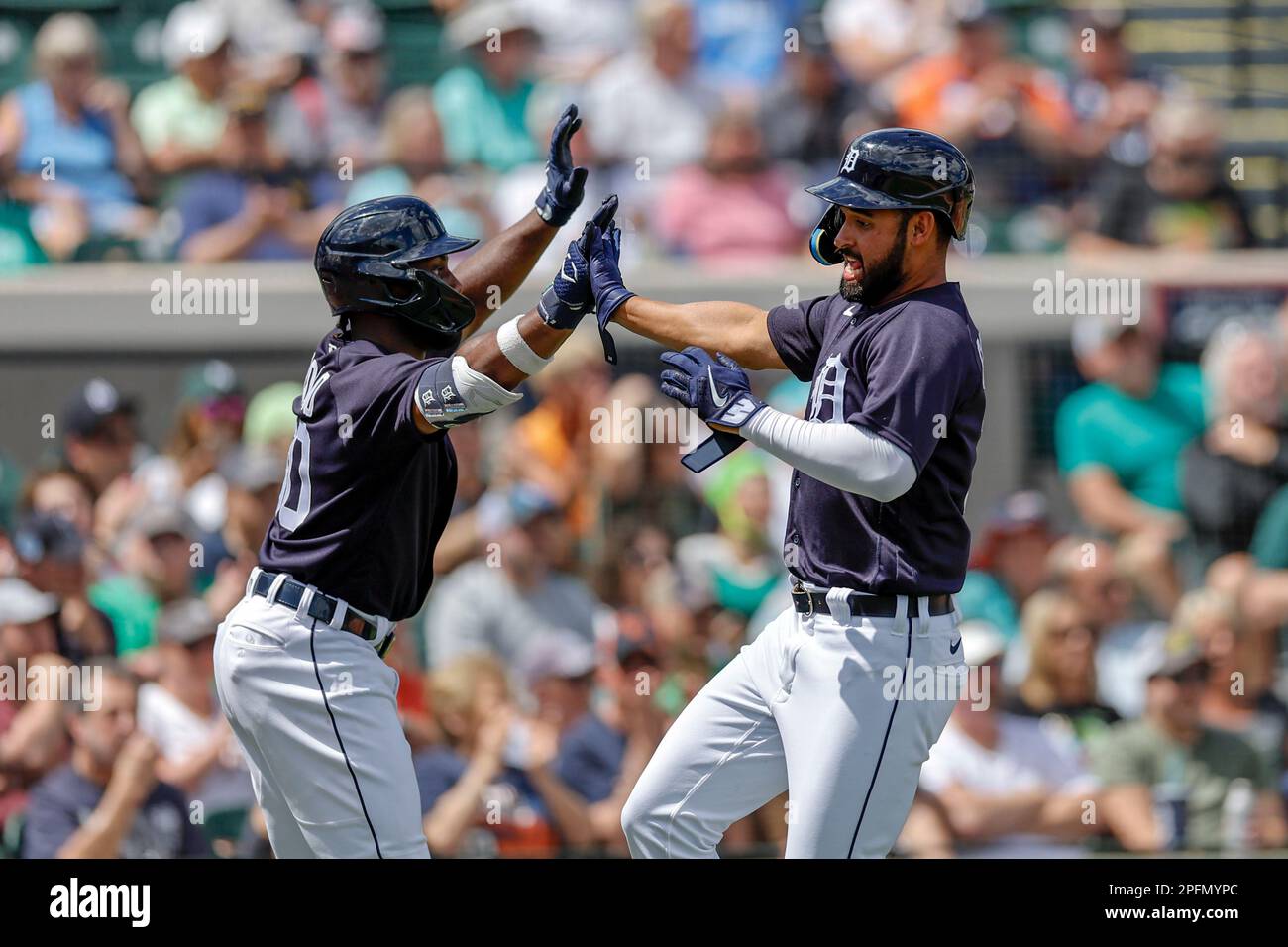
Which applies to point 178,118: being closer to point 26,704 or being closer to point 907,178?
point 26,704

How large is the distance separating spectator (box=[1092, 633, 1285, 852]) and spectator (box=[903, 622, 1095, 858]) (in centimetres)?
14

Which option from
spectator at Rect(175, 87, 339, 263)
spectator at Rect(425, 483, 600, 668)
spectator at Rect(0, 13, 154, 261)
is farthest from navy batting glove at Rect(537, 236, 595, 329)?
spectator at Rect(0, 13, 154, 261)

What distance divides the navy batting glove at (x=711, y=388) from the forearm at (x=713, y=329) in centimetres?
39

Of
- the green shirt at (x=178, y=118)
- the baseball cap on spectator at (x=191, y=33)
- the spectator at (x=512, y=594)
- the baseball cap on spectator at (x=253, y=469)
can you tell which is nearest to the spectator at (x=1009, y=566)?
the spectator at (x=512, y=594)

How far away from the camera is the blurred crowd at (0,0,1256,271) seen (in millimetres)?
8906

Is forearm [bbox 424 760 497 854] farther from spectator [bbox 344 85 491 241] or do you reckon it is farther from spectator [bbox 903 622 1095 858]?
spectator [bbox 344 85 491 241]

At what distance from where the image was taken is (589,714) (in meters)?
7.27

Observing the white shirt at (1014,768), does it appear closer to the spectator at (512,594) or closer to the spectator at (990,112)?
the spectator at (512,594)

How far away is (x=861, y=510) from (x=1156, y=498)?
12.9 feet

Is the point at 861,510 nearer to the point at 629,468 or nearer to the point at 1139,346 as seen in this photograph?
the point at 629,468

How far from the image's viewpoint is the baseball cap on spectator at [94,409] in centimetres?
809

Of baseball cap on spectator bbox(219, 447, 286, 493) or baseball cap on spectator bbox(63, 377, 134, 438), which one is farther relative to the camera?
baseball cap on spectator bbox(63, 377, 134, 438)

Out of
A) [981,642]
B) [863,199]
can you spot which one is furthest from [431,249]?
[981,642]

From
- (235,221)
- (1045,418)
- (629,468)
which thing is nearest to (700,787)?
(629,468)
